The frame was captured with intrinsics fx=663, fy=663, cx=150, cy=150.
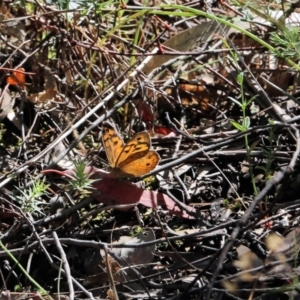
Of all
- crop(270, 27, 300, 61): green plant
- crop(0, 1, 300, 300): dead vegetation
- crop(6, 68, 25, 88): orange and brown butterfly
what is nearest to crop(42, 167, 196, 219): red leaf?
crop(0, 1, 300, 300): dead vegetation

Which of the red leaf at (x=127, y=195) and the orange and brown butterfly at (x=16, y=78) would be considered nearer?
the red leaf at (x=127, y=195)

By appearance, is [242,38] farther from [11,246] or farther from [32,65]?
[11,246]

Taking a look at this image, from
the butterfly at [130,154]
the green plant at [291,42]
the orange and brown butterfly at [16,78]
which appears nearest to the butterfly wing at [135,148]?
the butterfly at [130,154]

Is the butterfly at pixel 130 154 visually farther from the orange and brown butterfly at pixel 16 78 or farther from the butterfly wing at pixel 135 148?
the orange and brown butterfly at pixel 16 78

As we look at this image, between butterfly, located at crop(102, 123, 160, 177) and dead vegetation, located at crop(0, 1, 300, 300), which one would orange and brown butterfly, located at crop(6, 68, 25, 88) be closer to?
dead vegetation, located at crop(0, 1, 300, 300)

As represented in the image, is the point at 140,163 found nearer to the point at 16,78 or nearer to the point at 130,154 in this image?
the point at 130,154

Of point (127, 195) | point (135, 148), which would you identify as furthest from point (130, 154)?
point (127, 195)

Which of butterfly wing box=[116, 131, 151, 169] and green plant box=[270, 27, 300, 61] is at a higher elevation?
green plant box=[270, 27, 300, 61]
